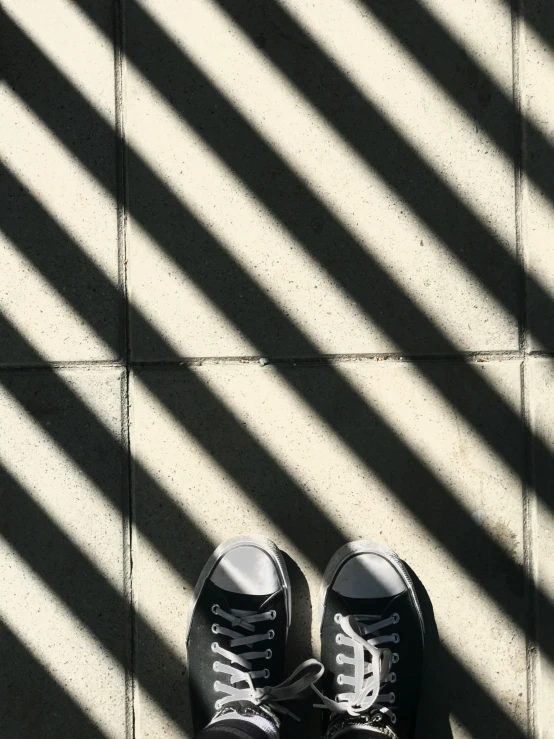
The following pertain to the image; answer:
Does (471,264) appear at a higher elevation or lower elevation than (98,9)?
lower

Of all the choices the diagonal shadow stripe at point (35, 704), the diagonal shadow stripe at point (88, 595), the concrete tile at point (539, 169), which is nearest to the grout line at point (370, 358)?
the concrete tile at point (539, 169)

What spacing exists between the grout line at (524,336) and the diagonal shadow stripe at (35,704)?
46.0 inches

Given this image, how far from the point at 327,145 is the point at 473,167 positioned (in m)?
0.39

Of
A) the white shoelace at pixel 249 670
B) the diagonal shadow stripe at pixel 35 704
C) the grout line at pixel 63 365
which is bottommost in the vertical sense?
the diagonal shadow stripe at pixel 35 704

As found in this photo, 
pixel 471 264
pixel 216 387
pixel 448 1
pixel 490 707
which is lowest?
pixel 490 707

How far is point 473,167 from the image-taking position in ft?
6.02

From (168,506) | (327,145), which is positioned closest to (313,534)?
(168,506)

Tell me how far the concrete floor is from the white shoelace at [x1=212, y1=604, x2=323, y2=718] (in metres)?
0.08

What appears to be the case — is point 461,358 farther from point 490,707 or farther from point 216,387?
point 490,707

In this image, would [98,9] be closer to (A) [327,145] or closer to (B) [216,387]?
(A) [327,145]

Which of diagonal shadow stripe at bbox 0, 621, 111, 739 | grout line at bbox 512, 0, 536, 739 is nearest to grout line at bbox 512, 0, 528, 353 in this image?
grout line at bbox 512, 0, 536, 739

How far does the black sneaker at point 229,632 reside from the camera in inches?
71.4

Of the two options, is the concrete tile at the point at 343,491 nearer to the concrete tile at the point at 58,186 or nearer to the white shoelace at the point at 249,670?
the white shoelace at the point at 249,670

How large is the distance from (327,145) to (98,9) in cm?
71
